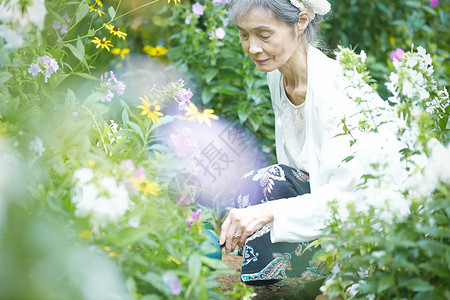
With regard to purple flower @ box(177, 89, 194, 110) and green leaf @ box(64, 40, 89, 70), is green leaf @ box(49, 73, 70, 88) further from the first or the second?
purple flower @ box(177, 89, 194, 110)

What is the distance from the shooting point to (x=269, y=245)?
75.5 inches

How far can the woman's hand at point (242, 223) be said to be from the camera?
5.24 feet

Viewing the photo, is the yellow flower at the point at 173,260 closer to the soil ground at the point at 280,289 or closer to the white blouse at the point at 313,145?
the white blouse at the point at 313,145

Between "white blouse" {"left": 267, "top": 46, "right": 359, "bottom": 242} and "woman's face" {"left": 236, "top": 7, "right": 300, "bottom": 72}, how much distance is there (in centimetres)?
13

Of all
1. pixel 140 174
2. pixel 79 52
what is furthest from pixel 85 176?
pixel 79 52

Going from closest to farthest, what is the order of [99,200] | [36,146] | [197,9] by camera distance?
[99,200], [36,146], [197,9]

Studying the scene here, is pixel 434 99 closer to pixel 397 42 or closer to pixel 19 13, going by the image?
pixel 19 13

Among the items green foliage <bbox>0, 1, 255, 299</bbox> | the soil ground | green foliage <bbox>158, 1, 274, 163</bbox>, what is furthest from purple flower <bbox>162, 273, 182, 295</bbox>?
green foliage <bbox>158, 1, 274, 163</bbox>

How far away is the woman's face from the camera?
6.20 feet

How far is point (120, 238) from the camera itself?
1060 millimetres

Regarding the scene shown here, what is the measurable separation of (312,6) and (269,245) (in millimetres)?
904

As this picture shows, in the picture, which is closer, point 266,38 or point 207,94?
point 266,38

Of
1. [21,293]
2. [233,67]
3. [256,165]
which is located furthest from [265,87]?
[21,293]

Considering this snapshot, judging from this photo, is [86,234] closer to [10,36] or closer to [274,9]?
[10,36]
